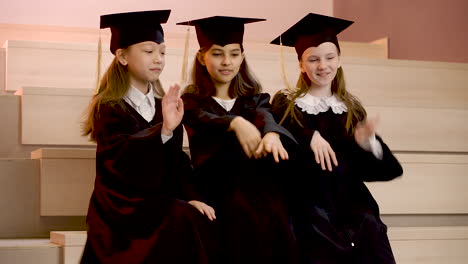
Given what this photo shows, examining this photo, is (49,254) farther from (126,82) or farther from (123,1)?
(123,1)

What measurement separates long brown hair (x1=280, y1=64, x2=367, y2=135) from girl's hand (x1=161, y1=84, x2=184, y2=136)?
0.36 meters

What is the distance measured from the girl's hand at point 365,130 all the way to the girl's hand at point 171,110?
1.68 feet

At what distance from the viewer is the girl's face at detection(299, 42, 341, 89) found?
2.56 m

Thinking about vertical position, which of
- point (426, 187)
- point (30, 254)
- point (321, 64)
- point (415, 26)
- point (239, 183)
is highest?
point (415, 26)

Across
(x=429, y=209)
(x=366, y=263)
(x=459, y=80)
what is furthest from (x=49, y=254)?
(x=459, y=80)

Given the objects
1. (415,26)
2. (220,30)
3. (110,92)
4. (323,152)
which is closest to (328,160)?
(323,152)

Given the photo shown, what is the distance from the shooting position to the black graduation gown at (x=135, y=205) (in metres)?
2.27

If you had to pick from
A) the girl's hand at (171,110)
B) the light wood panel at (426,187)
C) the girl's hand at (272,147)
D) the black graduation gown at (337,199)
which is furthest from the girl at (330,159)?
the light wood panel at (426,187)

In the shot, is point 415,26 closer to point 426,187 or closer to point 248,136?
point 426,187

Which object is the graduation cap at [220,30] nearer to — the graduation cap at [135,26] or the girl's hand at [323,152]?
the graduation cap at [135,26]

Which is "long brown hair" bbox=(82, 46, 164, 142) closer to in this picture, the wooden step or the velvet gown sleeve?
the velvet gown sleeve

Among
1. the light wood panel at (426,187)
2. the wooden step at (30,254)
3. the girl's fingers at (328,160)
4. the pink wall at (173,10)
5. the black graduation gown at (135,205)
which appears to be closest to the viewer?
the black graduation gown at (135,205)

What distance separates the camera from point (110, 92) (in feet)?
7.96

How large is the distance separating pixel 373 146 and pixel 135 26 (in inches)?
29.3
